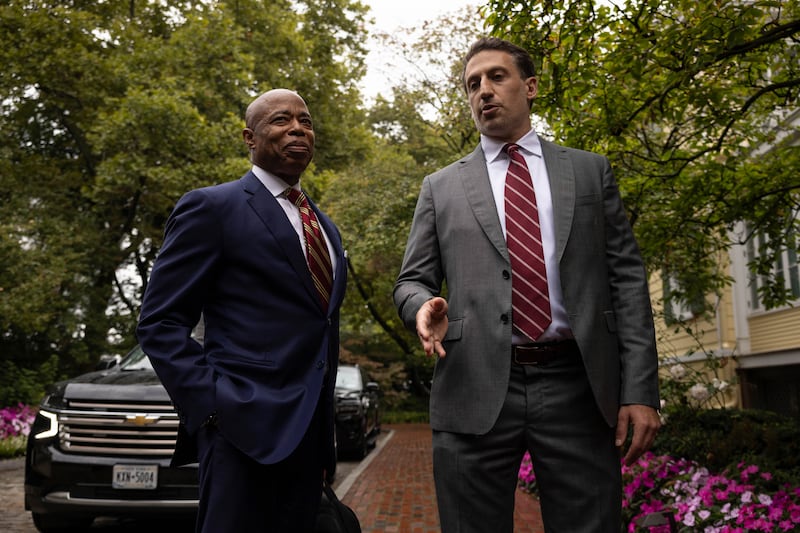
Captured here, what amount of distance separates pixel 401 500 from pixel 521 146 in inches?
287

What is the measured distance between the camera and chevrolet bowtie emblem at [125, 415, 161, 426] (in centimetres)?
601

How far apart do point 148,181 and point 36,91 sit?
5.64m

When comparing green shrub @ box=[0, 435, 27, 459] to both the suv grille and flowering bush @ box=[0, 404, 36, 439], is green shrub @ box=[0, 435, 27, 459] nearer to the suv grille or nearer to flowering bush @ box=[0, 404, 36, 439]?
flowering bush @ box=[0, 404, 36, 439]

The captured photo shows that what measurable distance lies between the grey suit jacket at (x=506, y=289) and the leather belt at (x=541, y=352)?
52 mm

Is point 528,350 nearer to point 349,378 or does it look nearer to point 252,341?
point 252,341

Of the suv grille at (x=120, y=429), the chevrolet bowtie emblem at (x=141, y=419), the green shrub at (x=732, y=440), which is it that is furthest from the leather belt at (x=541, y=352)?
the chevrolet bowtie emblem at (x=141, y=419)

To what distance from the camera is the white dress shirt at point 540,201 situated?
8.52ft

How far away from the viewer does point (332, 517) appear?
9.62 feet

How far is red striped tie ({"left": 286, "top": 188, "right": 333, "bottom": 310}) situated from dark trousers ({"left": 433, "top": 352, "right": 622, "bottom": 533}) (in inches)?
32.1

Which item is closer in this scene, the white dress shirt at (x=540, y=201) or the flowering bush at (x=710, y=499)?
the white dress shirt at (x=540, y=201)

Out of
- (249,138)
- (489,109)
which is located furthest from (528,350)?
(249,138)

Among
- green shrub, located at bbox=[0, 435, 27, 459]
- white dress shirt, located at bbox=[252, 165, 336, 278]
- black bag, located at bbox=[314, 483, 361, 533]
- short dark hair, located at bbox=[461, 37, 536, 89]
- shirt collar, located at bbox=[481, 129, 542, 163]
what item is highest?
short dark hair, located at bbox=[461, 37, 536, 89]

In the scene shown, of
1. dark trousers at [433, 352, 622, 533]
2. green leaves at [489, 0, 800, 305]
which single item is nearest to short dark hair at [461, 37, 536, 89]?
dark trousers at [433, 352, 622, 533]

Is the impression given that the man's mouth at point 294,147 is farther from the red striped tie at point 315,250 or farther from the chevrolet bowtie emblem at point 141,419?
the chevrolet bowtie emblem at point 141,419
